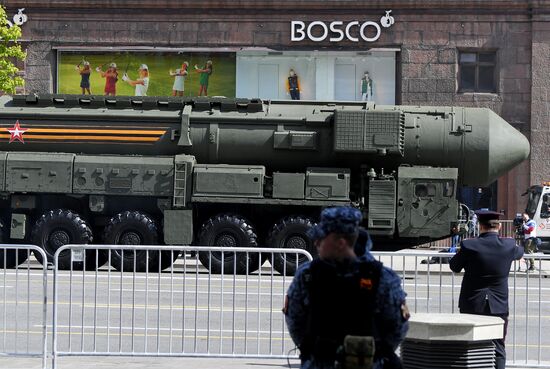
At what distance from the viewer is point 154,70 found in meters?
36.6

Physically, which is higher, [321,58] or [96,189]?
[321,58]

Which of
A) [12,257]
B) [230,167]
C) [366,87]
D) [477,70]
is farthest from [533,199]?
[12,257]

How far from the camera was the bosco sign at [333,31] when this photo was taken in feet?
118

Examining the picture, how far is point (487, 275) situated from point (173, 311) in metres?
3.19

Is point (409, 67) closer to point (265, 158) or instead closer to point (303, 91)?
point (303, 91)

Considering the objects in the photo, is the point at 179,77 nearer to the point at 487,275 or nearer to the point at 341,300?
the point at 487,275

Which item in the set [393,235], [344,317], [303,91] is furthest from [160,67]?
[344,317]

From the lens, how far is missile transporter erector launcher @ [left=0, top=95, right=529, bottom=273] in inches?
954

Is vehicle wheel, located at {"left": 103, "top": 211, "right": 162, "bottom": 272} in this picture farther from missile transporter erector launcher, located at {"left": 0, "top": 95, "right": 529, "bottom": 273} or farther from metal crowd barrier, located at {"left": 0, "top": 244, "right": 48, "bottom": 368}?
metal crowd barrier, located at {"left": 0, "top": 244, "right": 48, "bottom": 368}

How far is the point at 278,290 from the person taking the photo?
12.4 m

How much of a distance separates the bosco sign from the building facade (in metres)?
0.03

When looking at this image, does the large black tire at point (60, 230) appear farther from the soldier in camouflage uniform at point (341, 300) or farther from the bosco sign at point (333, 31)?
the soldier in camouflage uniform at point (341, 300)

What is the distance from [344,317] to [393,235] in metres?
18.6

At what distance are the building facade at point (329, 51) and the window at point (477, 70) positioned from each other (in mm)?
28
